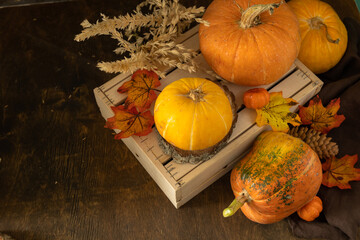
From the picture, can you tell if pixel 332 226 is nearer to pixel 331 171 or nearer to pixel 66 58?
pixel 331 171

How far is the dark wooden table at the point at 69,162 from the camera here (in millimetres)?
1200

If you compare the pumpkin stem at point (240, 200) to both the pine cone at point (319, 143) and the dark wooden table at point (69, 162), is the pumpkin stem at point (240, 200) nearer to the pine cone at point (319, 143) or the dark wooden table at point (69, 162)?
the dark wooden table at point (69, 162)

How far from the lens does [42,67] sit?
4.67 feet

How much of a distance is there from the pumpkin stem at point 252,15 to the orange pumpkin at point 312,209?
0.54m

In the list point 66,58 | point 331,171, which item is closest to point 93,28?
point 66,58

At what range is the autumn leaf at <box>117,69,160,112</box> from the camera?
1.12 m

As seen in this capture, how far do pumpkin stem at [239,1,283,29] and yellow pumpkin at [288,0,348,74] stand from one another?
29cm

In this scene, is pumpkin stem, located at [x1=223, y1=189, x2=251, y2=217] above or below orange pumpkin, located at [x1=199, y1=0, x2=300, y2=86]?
below

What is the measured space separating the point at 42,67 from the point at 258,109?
2.64 ft

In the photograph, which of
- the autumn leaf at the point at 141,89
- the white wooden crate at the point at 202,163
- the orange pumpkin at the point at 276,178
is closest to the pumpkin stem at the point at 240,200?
the orange pumpkin at the point at 276,178

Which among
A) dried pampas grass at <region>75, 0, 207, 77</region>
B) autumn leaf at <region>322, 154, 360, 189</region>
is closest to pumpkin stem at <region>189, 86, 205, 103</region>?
dried pampas grass at <region>75, 0, 207, 77</region>

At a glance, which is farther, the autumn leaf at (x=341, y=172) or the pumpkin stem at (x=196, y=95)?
the autumn leaf at (x=341, y=172)

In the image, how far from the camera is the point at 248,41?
1052 millimetres

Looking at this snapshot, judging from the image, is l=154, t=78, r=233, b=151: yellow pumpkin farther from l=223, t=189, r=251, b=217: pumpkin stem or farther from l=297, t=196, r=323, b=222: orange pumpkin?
l=297, t=196, r=323, b=222: orange pumpkin
